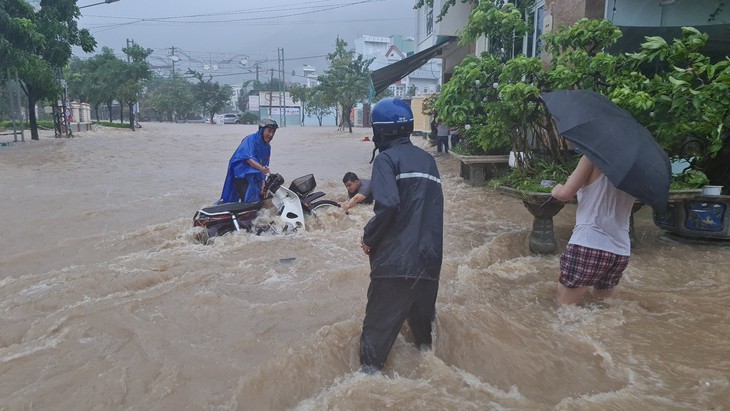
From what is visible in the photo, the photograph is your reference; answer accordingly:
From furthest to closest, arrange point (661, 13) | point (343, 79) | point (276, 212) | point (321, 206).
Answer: point (343, 79)
point (661, 13)
point (321, 206)
point (276, 212)

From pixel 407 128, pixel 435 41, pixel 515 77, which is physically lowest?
pixel 407 128

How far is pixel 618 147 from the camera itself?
3268 mm

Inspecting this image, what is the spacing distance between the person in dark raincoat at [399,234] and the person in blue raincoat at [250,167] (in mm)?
4155

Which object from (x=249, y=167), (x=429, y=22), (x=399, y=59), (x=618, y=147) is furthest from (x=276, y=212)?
(x=399, y=59)

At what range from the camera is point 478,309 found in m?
4.25

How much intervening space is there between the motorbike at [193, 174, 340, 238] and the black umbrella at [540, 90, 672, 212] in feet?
12.9

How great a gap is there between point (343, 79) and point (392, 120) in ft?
118

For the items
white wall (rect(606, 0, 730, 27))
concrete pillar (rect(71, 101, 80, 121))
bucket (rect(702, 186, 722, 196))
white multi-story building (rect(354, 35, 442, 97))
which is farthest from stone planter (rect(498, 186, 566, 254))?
white multi-story building (rect(354, 35, 442, 97))

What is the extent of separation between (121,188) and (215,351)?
9164mm

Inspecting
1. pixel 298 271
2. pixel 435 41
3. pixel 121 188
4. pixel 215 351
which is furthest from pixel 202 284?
pixel 435 41

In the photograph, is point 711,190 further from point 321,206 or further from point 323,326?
point 321,206

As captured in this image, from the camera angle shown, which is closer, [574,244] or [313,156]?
[574,244]

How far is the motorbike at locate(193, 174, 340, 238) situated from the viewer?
6.45 meters

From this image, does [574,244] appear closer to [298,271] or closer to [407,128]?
[407,128]
